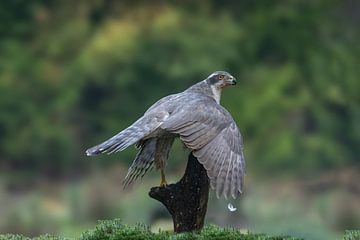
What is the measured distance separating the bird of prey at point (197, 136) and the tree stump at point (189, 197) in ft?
0.33

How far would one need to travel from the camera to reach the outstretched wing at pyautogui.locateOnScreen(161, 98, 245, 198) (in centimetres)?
791

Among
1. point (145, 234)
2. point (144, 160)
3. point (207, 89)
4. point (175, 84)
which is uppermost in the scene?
point (175, 84)

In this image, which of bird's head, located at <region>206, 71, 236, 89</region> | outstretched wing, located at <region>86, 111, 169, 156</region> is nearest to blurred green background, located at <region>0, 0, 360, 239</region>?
bird's head, located at <region>206, 71, 236, 89</region>

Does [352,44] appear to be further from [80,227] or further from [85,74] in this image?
[80,227]

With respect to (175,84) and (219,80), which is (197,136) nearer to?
(219,80)

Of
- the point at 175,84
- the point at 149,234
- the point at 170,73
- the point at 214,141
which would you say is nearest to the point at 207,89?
the point at 214,141

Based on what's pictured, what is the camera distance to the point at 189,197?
326 inches

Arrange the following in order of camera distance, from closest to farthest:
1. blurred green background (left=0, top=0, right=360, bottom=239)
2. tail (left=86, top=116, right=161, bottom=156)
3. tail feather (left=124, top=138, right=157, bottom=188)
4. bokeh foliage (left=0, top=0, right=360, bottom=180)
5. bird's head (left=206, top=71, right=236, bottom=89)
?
tail (left=86, top=116, right=161, bottom=156), tail feather (left=124, top=138, right=157, bottom=188), bird's head (left=206, top=71, right=236, bottom=89), blurred green background (left=0, top=0, right=360, bottom=239), bokeh foliage (left=0, top=0, right=360, bottom=180)

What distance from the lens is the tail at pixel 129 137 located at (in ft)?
26.5

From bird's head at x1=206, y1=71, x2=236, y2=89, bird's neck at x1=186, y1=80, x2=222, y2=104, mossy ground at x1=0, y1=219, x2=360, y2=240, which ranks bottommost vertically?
mossy ground at x1=0, y1=219, x2=360, y2=240

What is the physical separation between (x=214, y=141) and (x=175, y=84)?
447 inches

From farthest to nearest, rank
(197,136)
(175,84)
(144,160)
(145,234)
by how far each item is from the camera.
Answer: (175,84), (144,160), (197,136), (145,234)

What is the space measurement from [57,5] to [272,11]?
3.67m

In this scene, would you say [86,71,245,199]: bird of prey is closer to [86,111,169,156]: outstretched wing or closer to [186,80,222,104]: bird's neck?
[86,111,169,156]: outstretched wing
